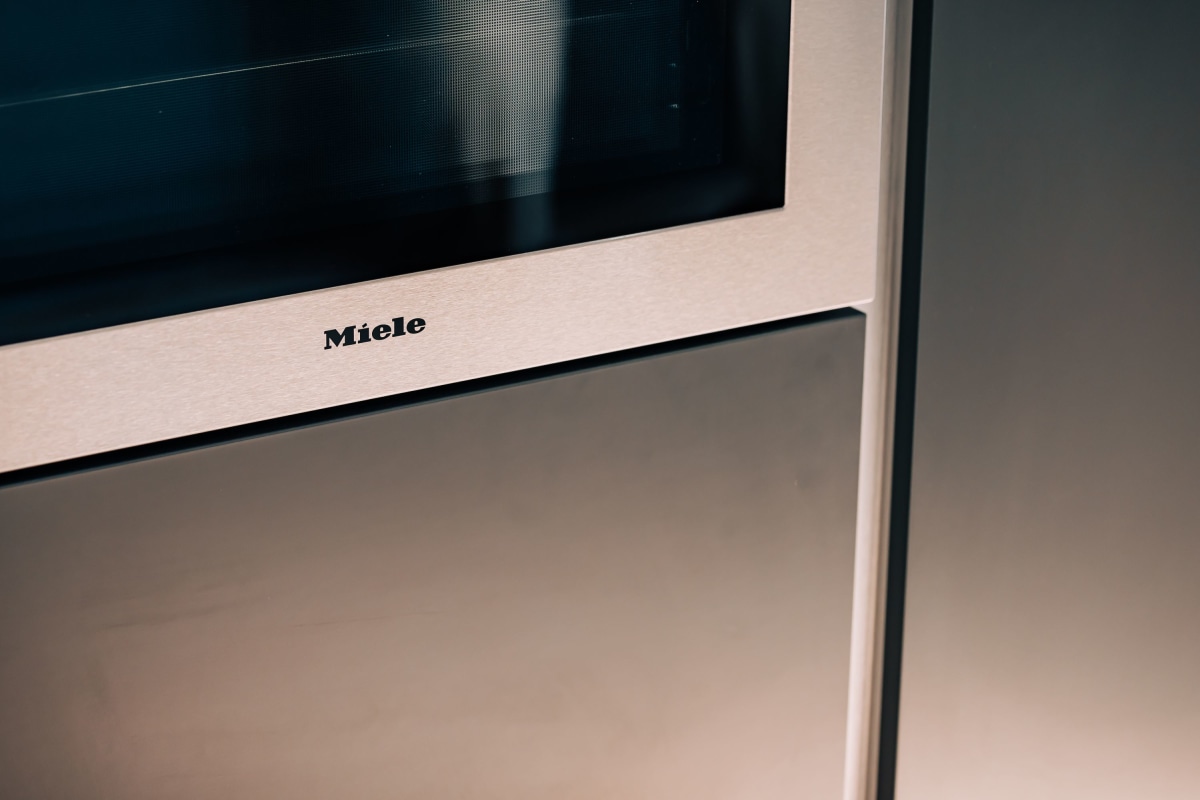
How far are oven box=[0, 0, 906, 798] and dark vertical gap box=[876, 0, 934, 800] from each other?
0.05 feet

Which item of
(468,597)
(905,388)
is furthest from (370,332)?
(905,388)

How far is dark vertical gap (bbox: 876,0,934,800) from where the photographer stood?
715mm

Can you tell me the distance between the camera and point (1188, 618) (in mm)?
891

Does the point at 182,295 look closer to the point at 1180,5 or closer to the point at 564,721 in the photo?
the point at 564,721

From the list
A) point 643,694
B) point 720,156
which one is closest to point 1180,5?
point 720,156

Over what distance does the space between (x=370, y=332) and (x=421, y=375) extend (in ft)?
0.14

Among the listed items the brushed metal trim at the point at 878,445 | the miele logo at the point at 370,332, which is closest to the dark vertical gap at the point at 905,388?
the brushed metal trim at the point at 878,445

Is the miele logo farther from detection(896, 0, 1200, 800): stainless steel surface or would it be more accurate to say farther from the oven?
detection(896, 0, 1200, 800): stainless steel surface

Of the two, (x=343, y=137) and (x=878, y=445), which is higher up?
(x=343, y=137)

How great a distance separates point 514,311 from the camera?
0.67 metres

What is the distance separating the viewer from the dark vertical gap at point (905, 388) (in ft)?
2.35

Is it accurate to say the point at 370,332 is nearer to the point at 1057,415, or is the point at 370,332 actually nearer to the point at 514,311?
the point at 514,311

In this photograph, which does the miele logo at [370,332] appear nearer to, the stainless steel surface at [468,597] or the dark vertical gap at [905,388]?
the stainless steel surface at [468,597]

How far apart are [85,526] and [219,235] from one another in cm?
19
